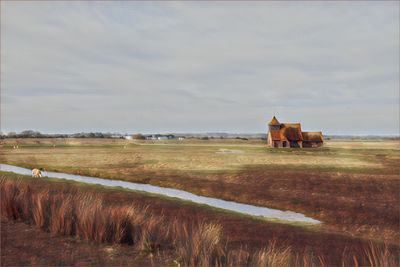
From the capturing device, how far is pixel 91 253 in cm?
588

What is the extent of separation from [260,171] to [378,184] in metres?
12.8

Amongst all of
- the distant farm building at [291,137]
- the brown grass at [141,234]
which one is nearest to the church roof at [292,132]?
the distant farm building at [291,137]

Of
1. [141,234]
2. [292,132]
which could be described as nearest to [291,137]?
[292,132]

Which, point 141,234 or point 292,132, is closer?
point 141,234

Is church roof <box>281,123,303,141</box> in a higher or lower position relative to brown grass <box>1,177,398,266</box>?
higher

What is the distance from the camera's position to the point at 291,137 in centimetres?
7025

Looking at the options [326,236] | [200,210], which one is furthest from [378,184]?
[200,210]

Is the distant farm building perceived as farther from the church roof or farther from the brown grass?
the brown grass

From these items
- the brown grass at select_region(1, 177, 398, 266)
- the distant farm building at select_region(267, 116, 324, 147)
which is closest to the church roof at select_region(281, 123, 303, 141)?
the distant farm building at select_region(267, 116, 324, 147)

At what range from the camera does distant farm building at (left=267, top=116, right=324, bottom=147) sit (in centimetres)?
7019

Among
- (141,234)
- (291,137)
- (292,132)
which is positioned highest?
(292,132)

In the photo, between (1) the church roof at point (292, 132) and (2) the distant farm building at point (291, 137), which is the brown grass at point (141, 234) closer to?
(2) the distant farm building at point (291, 137)

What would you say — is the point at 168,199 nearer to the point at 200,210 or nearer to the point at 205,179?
the point at 200,210

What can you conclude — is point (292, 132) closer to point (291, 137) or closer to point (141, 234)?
point (291, 137)
